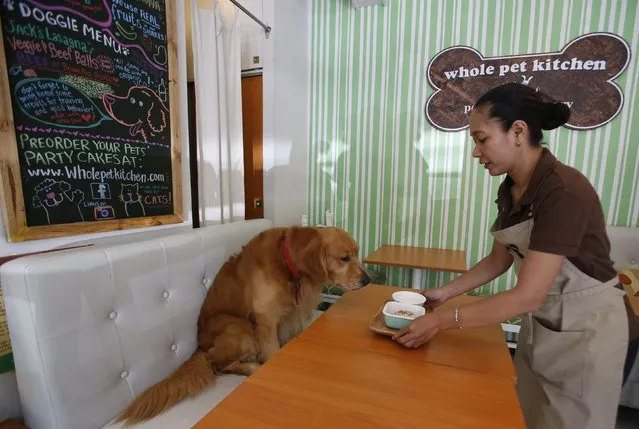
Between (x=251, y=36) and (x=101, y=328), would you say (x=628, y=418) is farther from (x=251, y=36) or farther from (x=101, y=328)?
(x=251, y=36)

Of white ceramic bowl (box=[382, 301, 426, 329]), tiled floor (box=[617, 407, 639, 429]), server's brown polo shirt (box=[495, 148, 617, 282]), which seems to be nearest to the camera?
server's brown polo shirt (box=[495, 148, 617, 282])

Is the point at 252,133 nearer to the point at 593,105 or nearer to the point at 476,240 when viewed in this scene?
the point at 476,240

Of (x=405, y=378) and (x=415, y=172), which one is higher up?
(x=415, y=172)

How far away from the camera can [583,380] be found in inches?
41.6

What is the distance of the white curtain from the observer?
2010 millimetres

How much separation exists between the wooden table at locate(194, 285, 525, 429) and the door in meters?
1.88

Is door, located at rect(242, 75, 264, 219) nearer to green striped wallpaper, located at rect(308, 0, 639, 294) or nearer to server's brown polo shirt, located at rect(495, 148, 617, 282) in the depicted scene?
green striped wallpaper, located at rect(308, 0, 639, 294)

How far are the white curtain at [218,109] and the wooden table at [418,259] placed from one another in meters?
1.15

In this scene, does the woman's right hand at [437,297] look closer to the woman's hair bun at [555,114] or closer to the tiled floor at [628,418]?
the woman's hair bun at [555,114]

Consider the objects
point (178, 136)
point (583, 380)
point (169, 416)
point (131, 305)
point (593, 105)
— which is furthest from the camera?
point (593, 105)

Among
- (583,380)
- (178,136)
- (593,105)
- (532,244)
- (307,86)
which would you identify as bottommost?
(583,380)

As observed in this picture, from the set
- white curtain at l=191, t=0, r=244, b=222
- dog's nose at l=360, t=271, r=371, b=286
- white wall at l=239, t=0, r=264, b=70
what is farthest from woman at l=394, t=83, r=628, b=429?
white wall at l=239, t=0, r=264, b=70

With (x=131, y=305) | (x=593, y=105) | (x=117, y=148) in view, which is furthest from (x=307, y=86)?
(x=131, y=305)

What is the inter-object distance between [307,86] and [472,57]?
149 cm
